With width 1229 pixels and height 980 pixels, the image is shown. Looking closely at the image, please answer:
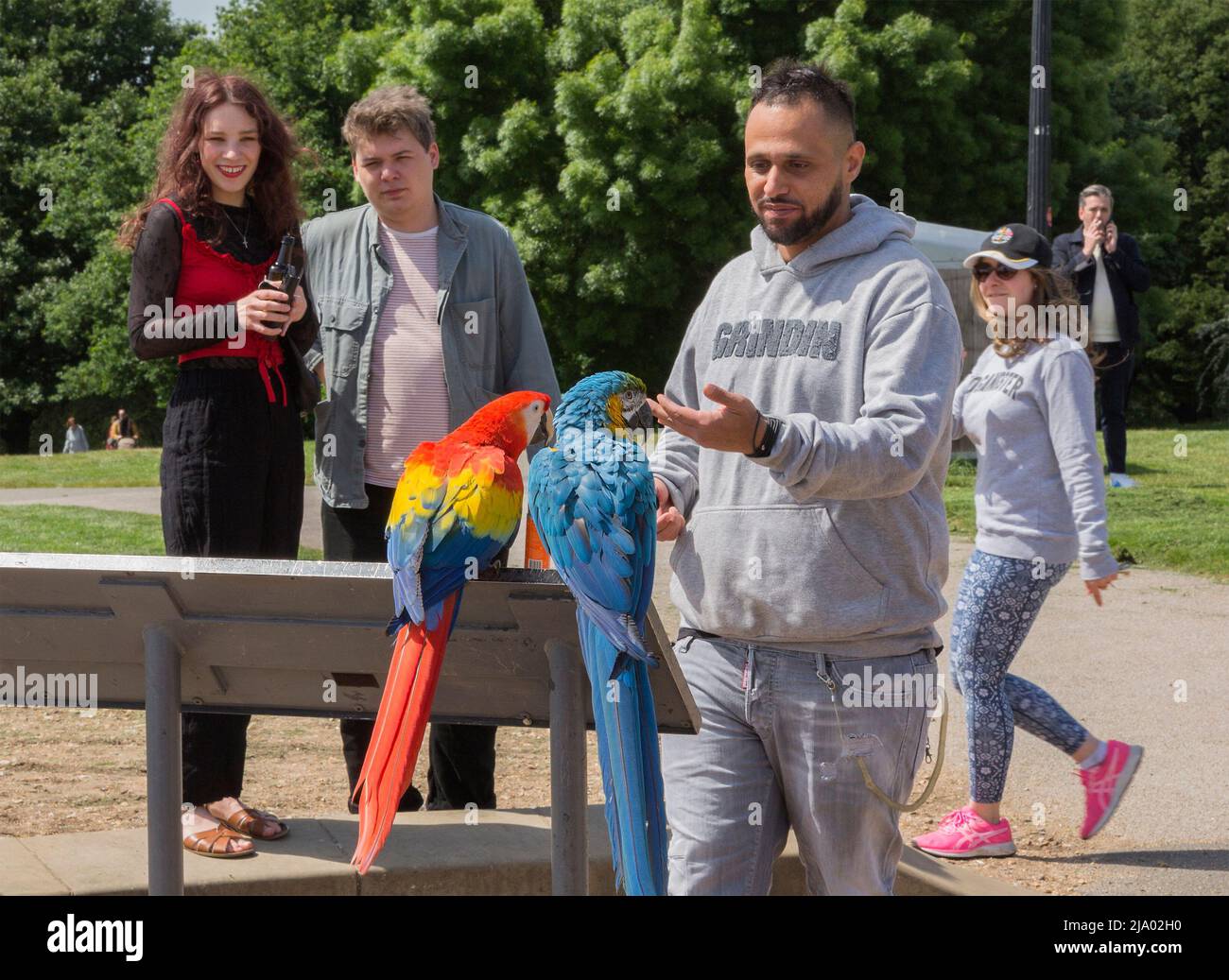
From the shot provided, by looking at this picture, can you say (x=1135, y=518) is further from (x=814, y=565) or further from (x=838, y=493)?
(x=838, y=493)

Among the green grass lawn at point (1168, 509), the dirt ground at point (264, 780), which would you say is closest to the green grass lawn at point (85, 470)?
the green grass lawn at point (1168, 509)

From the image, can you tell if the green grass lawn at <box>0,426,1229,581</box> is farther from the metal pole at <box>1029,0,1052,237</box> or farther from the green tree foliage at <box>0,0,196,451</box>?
the green tree foliage at <box>0,0,196,451</box>

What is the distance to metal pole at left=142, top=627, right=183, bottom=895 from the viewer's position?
2668mm

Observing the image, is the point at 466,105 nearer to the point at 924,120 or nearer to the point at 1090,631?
the point at 924,120

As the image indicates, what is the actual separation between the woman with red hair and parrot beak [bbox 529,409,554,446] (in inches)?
43.8

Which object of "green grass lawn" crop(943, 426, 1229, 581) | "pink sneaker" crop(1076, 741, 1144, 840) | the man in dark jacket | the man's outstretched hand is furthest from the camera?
the man in dark jacket

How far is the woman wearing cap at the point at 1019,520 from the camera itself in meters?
4.40

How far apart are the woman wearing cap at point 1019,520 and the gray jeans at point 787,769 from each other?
1807mm

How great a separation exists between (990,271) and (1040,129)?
27.6 ft

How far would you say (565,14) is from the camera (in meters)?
24.6

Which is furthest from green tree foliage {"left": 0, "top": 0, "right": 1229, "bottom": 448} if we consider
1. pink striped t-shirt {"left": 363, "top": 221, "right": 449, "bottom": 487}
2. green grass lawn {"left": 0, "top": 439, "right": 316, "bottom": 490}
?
pink striped t-shirt {"left": 363, "top": 221, "right": 449, "bottom": 487}

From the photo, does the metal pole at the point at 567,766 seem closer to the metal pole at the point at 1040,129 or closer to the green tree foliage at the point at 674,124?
the metal pole at the point at 1040,129

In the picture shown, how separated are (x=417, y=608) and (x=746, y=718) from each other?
0.74 metres

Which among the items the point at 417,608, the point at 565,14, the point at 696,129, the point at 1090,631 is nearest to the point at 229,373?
the point at 417,608
